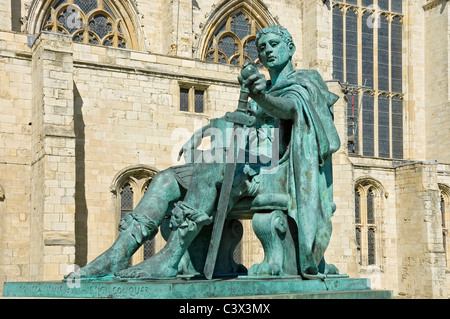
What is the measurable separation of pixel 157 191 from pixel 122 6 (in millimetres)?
21440

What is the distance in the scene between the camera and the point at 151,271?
13.6 ft

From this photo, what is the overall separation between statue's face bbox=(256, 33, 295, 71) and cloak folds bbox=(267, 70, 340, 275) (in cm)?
19

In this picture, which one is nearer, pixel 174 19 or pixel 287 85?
pixel 287 85

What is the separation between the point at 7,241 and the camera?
15.2m

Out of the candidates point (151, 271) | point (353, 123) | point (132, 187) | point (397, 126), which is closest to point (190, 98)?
point (132, 187)

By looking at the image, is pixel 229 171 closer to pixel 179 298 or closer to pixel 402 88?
pixel 179 298

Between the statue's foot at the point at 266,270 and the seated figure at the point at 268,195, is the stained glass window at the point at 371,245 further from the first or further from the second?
the statue's foot at the point at 266,270

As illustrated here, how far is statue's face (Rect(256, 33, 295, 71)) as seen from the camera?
195 inches

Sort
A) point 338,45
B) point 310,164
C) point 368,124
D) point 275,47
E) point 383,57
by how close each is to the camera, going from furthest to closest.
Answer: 1. point 383,57
2. point 368,124
3. point 338,45
4. point 275,47
5. point 310,164

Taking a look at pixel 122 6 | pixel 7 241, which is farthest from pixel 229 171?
pixel 122 6

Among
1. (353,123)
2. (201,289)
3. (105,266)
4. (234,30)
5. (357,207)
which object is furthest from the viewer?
(353,123)

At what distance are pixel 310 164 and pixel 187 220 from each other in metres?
0.89

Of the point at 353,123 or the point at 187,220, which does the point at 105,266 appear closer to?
the point at 187,220

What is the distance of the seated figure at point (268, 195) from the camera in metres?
4.25
